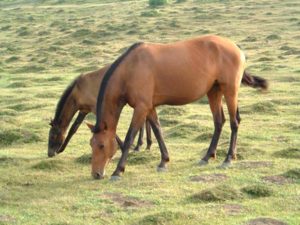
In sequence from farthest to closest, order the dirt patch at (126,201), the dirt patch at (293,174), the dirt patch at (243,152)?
the dirt patch at (243,152) → the dirt patch at (293,174) → the dirt patch at (126,201)

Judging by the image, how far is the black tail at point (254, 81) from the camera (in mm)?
10750

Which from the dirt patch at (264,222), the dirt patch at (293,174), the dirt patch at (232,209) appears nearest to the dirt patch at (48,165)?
the dirt patch at (232,209)

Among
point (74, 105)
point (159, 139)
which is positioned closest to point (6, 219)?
point (159, 139)

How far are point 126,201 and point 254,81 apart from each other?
12.7 feet

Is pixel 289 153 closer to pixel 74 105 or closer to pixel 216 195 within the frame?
pixel 216 195

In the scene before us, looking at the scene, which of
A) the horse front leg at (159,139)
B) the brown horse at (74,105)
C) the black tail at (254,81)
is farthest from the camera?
the brown horse at (74,105)

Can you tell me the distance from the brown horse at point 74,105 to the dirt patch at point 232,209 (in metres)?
3.60

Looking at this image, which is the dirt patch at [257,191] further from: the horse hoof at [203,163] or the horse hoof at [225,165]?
the horse hoof at [203,163]

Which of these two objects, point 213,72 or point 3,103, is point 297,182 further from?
point 3,103

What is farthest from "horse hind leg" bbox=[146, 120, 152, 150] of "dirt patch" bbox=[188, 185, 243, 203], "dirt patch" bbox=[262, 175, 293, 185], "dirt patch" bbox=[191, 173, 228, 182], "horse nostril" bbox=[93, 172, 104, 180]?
"dirt patch" bbox=[188, 185, 243, 203]

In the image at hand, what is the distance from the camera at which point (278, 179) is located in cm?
879

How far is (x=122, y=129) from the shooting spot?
518 inches

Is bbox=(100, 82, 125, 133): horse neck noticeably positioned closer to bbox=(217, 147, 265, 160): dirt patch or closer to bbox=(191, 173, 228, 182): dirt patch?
bbox=(191, 173, 228, 182): dirt patch

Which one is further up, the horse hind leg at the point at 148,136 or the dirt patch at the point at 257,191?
the dirt patch at the point at 257,191
